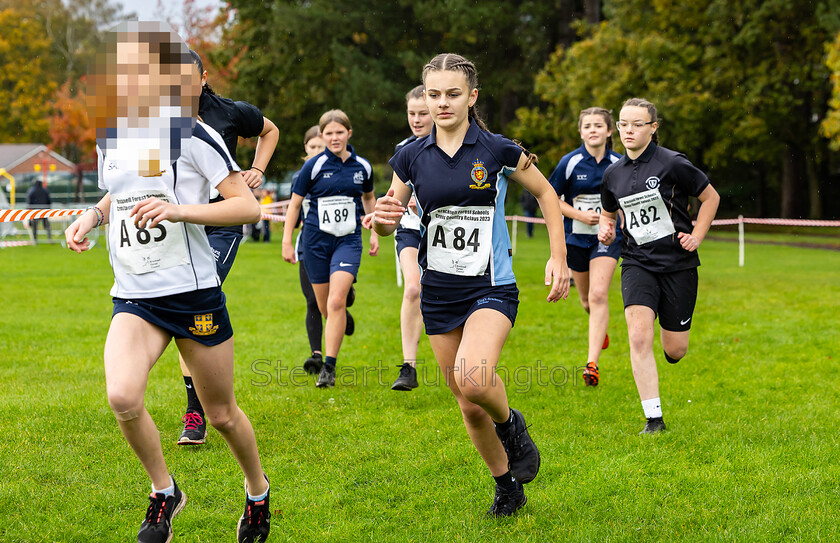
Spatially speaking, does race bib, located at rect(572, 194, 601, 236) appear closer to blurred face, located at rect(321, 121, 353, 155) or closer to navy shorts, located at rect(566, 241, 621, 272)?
navy shorts, located at rect(566, 241, 621, 272)

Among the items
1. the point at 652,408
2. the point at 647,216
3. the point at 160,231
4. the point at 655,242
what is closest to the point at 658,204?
the point at 647,216

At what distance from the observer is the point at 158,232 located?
362 centimetres

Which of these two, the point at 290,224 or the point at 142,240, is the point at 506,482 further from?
the point at 290,224

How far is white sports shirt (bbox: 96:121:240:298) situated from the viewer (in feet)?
11.9

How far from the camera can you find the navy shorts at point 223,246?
578cm

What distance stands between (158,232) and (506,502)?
2248 mm

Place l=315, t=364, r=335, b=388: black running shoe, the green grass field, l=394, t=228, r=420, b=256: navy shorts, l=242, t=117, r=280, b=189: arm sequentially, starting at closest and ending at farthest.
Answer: the green grass field < l=242, t=117, r=280, b=189: arm < l=315, t=364, r=335, b=388: black running shoe < l=394, t=228, r=420, b=256: navy shorts

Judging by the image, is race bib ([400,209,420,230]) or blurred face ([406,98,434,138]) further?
race bib ([400,209,420,230])

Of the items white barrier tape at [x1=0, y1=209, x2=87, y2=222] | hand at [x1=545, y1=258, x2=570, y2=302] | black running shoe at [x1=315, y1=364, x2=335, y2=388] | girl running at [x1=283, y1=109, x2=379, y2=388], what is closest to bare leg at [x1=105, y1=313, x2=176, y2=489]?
hand at [x1=545, y1=258, x2=570, y2=302]

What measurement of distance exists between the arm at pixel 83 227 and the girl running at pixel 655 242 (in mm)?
3600

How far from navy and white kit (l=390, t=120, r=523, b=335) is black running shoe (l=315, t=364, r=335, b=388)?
3420 millimetres

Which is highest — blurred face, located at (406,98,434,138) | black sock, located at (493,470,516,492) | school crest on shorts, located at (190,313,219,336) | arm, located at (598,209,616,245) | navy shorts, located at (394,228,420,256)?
blurred face, located at (406,98,434,138)

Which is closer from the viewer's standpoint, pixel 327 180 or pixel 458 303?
pixel 458 303

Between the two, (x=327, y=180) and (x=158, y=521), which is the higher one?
(x=327, y=180)
